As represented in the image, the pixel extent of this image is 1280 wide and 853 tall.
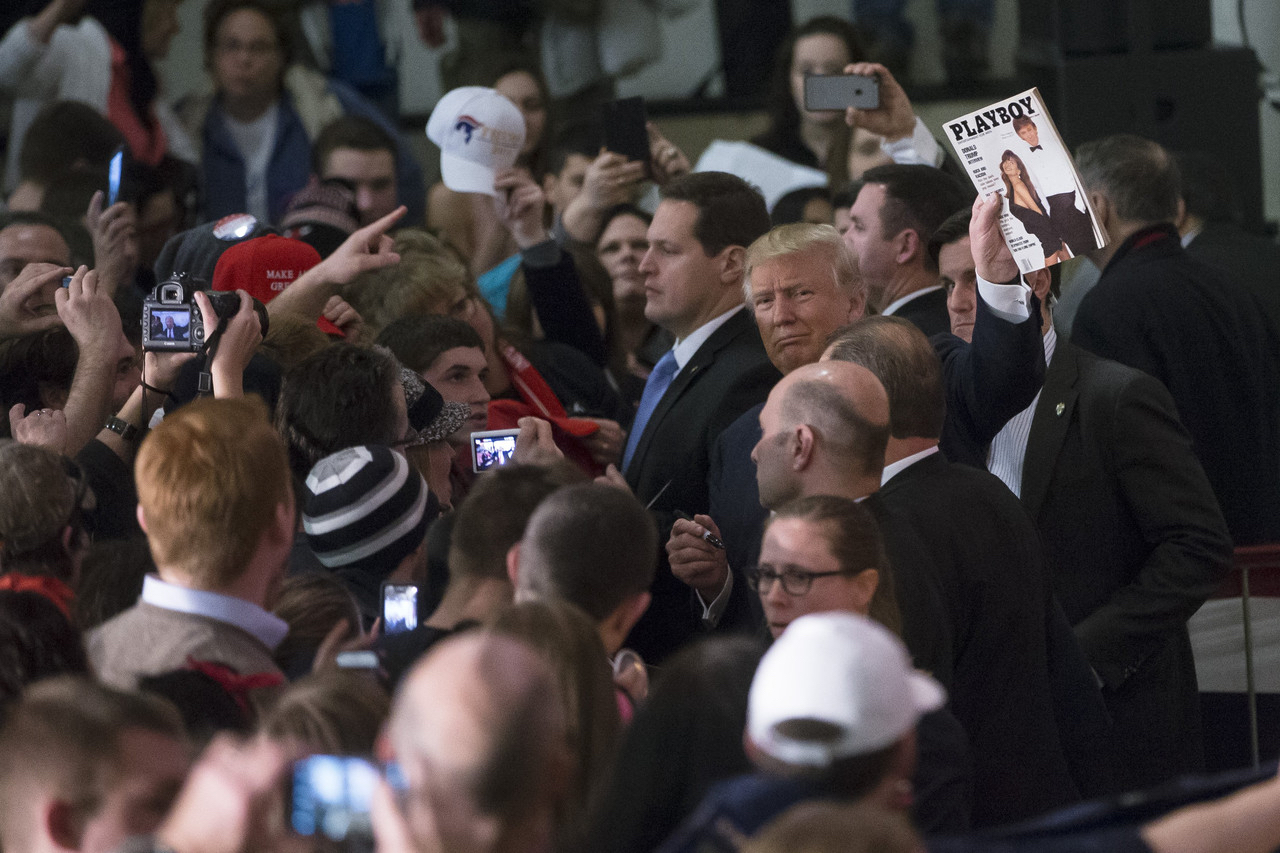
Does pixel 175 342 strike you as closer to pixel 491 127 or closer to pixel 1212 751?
pixel 491 127

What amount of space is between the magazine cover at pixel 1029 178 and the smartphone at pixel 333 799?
6.57 ft

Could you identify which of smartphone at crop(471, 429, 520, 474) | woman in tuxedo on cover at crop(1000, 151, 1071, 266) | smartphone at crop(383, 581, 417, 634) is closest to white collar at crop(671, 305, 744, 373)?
smartphone at crop(471, 429, 520, 474)

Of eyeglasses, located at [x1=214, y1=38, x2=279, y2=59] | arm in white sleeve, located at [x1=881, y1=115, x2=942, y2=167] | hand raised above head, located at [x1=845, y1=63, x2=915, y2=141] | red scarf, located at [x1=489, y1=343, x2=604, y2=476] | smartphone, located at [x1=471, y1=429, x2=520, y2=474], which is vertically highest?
eyeglasses, located at [x1=214, y1=38, x2=279, y2=59]

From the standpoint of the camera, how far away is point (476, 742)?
5.44 ft

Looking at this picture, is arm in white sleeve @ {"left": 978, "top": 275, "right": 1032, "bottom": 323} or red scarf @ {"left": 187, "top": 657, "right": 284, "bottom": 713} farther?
arm in white sleeve @ {"left": 978, "top": 275, "right": 1032, "bottom": 323}

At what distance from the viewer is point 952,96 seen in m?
8.10

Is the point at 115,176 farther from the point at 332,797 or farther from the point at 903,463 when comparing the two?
the point at 332,797

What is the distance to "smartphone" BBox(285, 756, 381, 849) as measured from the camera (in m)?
1.79

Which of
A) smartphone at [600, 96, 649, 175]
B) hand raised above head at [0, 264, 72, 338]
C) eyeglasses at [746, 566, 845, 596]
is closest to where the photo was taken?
eyeglasses at [746, 566, 845, 596]

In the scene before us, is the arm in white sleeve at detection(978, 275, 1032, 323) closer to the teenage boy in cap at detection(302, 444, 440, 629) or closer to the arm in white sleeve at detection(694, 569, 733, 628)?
the arm in white sleeve at detection(694, 569, 733, 628)

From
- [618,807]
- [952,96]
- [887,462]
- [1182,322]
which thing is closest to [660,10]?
[952,96]

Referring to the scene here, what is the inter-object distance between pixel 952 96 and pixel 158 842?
6.95m

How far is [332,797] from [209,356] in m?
1.78

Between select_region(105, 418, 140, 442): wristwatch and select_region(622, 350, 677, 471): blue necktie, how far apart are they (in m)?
1.22
